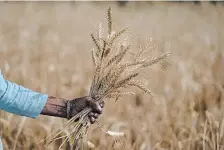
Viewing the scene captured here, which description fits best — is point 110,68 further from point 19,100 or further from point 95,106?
point 19,100

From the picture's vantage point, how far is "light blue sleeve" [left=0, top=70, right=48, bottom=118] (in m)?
1.42

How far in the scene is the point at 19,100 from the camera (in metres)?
1.45

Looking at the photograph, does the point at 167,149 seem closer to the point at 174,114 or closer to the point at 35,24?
the point at 174,114

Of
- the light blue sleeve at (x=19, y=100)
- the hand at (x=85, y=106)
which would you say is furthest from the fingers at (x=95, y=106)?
the light blue sleeve at (x=19, y=100)

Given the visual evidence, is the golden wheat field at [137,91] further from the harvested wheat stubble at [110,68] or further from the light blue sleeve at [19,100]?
the light blue sleeve at [19,100]

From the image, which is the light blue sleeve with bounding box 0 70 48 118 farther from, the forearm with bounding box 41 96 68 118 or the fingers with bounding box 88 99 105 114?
the fingers with bounding box 88 99 105 114

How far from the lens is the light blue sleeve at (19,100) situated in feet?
4.66

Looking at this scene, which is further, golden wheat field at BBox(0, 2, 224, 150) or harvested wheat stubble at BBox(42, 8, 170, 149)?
golden wheat field at BBox(0, 2, 224, 150)

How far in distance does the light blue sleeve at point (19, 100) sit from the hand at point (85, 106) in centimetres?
7

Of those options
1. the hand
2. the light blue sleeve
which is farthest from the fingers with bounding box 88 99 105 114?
the light blue sleeve

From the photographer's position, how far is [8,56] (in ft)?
14.2

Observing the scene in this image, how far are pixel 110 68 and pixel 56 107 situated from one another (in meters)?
0.18

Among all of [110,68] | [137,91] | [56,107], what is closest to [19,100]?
[56,107]

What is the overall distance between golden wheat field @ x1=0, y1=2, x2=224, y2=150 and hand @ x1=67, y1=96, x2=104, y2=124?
0.09 metres
